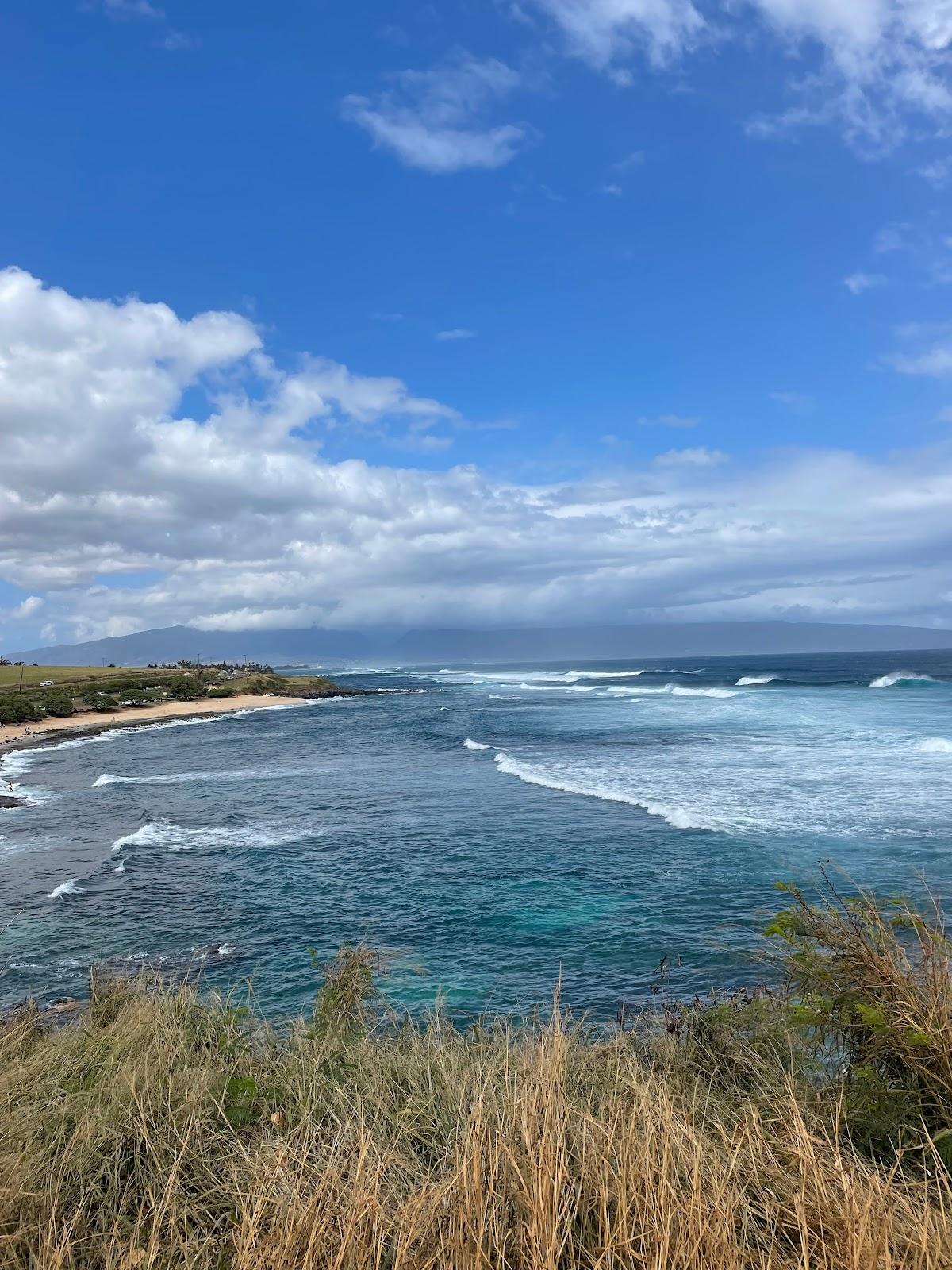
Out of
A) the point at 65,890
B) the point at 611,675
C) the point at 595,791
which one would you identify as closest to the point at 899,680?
the point at 611,675

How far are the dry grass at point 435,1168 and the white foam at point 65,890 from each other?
1270 centimetres

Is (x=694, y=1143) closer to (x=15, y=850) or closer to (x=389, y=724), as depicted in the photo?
(x=15, y=850)

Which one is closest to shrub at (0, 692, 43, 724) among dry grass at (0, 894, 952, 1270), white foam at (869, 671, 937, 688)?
dry grass at (0, 894, 952, 1270)

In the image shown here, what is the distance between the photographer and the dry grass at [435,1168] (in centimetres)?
310

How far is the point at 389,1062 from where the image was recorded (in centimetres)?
602

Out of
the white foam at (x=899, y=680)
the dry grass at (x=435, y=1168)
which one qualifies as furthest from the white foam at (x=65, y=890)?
the white foam at (x=899, y=680)

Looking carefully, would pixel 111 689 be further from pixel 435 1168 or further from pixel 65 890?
pixel 435 1168

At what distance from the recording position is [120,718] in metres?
68.1

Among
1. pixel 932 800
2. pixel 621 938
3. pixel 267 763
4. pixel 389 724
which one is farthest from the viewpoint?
pixel 389 724

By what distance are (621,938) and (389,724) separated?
152ft

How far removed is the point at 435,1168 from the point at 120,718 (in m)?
72.3

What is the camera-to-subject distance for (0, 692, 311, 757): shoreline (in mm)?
52688

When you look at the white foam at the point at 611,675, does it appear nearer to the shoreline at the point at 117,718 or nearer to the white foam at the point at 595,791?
the shoreline at the point at 117,718

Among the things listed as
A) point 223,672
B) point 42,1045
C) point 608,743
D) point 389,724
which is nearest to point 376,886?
point 42,1045
